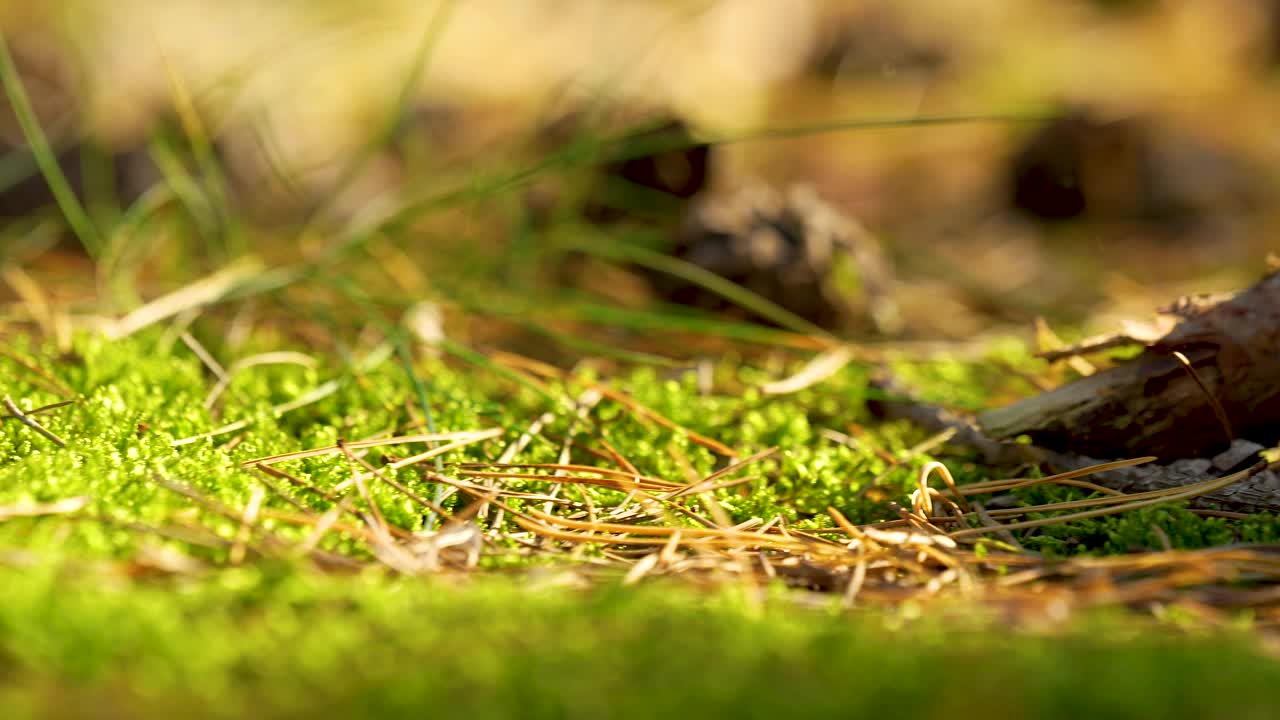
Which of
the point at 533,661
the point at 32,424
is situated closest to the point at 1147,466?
the point at 533,661

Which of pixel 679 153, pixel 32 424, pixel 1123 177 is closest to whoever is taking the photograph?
pixel 32 424

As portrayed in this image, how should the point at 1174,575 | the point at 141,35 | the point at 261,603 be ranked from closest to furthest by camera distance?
the point at 261,603 < the point at 1174,575 < the point at 141,35

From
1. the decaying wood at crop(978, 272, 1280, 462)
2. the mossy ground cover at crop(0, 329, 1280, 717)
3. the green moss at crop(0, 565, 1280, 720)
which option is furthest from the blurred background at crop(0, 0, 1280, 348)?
the green moss at crop(0, 565, 1280, 720)

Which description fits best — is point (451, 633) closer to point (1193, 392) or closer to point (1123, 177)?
point (1193, 392)

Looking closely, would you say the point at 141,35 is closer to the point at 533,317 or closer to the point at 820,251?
the point at 533,317

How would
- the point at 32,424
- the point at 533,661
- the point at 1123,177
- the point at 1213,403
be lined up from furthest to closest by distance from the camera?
the point at 1123,177, the point at 1213,403, the point at 32,424, the point at 533,661

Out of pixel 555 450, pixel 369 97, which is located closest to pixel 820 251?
pixel 555 450

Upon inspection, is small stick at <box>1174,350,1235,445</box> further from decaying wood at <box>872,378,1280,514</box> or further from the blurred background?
the blurred background
